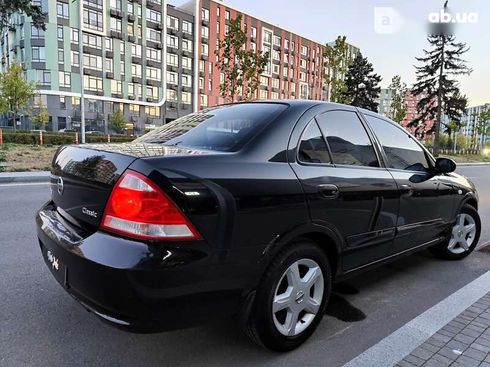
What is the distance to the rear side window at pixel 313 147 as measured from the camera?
264cm

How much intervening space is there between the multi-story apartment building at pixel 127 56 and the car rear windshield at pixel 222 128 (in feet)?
149

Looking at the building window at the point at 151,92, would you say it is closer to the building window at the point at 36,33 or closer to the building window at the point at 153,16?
the building window at the point at 153,16

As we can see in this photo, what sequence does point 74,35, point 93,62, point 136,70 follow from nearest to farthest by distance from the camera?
point 74,35 < point 93,62 < point 136,70

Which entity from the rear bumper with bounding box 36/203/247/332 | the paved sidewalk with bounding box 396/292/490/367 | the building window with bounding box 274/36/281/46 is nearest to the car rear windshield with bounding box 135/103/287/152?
the rear bumper with bounding box 36/203/247/332

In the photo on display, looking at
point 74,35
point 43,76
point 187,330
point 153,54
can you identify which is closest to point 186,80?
point 153,54

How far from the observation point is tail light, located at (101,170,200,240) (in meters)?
1.96

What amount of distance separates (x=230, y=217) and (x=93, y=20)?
5863 cm

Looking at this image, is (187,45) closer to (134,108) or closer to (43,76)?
(134,108)

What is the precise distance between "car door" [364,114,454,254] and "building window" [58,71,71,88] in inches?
2145

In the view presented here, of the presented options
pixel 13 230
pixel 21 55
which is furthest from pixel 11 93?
pixel 13 230

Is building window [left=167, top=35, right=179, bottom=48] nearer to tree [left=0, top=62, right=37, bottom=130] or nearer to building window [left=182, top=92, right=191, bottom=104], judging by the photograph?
building window [left=182, top=92, right=191, bottom=104]

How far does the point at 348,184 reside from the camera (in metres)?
2.83

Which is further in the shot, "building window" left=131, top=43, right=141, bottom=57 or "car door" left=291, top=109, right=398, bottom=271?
"building window" left=131, top=43, right=141, bottom=57

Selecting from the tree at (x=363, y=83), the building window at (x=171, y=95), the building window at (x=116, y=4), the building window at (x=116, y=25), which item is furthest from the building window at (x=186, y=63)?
the tree at (x=363, y=83)
